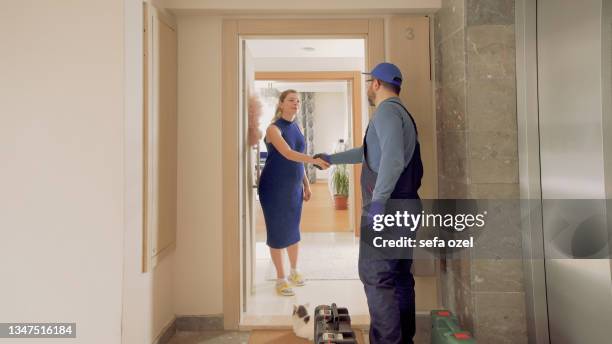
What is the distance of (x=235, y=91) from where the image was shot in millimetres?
2393

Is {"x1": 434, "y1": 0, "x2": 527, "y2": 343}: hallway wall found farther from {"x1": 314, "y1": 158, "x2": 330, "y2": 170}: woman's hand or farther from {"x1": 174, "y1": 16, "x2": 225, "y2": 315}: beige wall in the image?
{"x1": 174, "y1": 16, "x2": 225, "y2": 315}: beige wall

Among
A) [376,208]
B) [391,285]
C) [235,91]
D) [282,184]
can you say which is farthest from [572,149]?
[282,184]

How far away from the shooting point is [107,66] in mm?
1669

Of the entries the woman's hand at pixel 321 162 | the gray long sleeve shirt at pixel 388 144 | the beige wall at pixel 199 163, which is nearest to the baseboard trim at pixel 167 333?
the beige wall at pixel 199 163

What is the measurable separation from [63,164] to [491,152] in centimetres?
203

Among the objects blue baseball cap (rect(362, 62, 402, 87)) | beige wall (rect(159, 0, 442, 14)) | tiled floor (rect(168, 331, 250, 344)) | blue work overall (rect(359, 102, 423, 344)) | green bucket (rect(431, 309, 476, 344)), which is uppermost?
beige wall (rect(159, 0, 442, 14))

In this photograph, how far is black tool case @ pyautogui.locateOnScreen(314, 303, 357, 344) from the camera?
177 cm

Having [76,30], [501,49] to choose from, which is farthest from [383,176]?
[76,30]

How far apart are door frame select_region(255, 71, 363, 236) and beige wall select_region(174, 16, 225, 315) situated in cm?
214

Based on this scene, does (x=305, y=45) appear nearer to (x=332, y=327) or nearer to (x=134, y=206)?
(x=134, y=206)

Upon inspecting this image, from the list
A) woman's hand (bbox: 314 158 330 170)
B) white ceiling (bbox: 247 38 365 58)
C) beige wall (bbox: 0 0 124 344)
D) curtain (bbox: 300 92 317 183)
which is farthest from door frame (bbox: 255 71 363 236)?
curtain (bbox: 300 92 317 183)

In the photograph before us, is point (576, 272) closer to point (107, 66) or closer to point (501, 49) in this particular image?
point (501, 49)

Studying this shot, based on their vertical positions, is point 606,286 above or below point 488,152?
below

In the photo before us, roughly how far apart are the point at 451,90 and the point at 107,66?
1.75m
